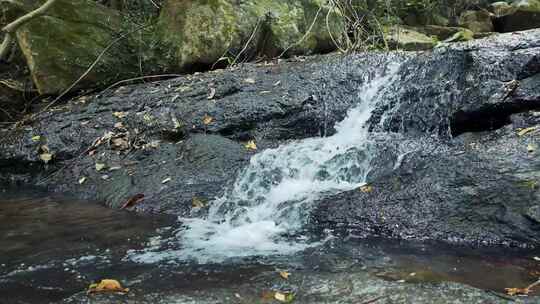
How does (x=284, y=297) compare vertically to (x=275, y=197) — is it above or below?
above

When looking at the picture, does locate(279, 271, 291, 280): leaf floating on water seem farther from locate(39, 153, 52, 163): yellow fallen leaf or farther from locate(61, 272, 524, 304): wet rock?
locate(39, 153, 52, 163): yellow fallen leaf

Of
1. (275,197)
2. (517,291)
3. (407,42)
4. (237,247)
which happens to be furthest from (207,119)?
(407,42)

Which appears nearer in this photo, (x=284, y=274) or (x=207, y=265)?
(x=284, y=274)

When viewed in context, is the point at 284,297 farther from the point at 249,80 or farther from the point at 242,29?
the point at 242,29

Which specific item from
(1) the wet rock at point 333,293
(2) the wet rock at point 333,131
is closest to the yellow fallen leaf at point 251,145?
(2) the wet rock at point 333,131

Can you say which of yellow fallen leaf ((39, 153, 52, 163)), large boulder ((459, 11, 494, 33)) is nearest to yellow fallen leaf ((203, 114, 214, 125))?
yellow fallen leaf ((39, 153, 52, 163))

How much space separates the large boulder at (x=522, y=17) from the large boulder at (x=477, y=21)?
42 cm

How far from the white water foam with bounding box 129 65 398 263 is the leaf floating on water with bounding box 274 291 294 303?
78 cm

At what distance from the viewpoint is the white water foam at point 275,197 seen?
12.0 feet

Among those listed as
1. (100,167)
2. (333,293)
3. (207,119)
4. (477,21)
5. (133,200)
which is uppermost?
(477,21)

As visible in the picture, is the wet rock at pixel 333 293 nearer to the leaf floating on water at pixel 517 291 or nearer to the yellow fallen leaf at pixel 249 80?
the leaf floating on water at pixel 517 291

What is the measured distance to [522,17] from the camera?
1463 cm

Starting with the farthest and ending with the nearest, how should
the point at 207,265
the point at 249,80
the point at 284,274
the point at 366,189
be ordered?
the point at 249,80 < the point at 366,189 < the point at 207,265 < the point at 284,274

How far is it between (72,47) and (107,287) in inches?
234
